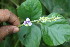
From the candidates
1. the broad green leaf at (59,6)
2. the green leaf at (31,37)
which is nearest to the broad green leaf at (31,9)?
the green leaf at (31,37)

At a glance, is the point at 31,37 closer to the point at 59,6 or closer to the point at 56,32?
the point at 56,32

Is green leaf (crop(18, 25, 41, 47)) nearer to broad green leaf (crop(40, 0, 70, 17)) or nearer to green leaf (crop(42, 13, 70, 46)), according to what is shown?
green leaf (crop(42, 13, 70, 46))

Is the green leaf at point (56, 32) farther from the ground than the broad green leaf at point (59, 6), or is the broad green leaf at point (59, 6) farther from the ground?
the broad green leaf at point (59, 6)

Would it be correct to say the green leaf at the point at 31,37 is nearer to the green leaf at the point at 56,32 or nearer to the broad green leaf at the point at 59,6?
the green leaf at the point at 56,32

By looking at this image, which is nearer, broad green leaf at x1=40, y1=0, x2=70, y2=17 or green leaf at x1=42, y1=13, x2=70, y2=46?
green leaf at x1=42, y1=13, x2=70, y2=46

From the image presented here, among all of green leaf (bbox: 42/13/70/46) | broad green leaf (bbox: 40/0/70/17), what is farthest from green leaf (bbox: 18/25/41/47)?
broad green leaf (bbox: 40/0/70/17)

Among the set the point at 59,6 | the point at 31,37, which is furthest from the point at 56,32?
the point at 59,6
